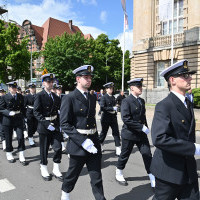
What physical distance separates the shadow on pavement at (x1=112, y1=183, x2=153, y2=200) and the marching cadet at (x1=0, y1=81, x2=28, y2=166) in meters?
2.95

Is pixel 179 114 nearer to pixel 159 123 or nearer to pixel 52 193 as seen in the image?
pixel 159 123

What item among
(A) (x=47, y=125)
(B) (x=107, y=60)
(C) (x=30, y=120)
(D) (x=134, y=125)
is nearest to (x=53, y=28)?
(B) (x=107, y=60)

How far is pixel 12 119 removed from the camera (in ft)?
19.7

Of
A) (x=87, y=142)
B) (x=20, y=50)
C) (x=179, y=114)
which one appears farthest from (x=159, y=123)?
(x=20, y=50)

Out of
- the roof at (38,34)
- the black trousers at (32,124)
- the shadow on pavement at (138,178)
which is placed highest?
A: the roof at (38,34)

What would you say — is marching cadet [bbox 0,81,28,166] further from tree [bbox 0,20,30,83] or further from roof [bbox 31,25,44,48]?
roof [bbox 31,25,44,48]

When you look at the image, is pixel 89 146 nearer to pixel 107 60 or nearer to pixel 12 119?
pixel 12 119

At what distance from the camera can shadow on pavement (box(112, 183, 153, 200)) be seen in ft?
12.7

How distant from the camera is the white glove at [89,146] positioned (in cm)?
311

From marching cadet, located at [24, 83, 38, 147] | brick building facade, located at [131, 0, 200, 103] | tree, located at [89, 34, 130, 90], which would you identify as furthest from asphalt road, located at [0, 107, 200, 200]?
tree, located at [89, 34, 130, 90]

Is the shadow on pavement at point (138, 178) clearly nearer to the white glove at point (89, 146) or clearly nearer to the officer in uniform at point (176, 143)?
the white glove at point (89, 146)

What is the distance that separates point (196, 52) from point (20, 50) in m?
24.9

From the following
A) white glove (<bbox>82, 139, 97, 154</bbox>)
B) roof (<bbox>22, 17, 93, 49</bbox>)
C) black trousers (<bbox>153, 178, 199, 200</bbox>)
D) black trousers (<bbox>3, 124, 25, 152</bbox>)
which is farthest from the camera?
roof (<bbox>22, 17, 93, 49</bbox>)

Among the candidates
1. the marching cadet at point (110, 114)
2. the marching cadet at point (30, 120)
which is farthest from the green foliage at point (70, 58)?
the marching cadet at point (110, 114)
